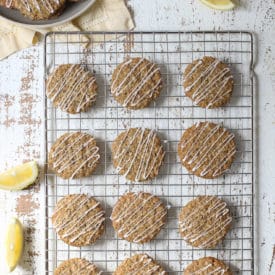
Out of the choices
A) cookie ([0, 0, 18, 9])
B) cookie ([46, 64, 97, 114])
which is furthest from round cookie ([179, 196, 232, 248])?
cookie ([0, 0, 18, 9])

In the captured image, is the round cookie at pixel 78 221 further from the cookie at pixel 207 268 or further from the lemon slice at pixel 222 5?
the lemon slice at pixel 222 5

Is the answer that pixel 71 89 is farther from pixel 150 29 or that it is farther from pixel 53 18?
pixel 150 29

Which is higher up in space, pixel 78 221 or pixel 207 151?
pixel 207 151

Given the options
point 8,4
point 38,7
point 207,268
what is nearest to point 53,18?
point 38,7

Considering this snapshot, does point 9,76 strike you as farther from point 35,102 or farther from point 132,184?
point 132,184

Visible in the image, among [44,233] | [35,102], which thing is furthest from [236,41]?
[44,233]

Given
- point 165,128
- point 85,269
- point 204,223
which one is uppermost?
point 165,128
